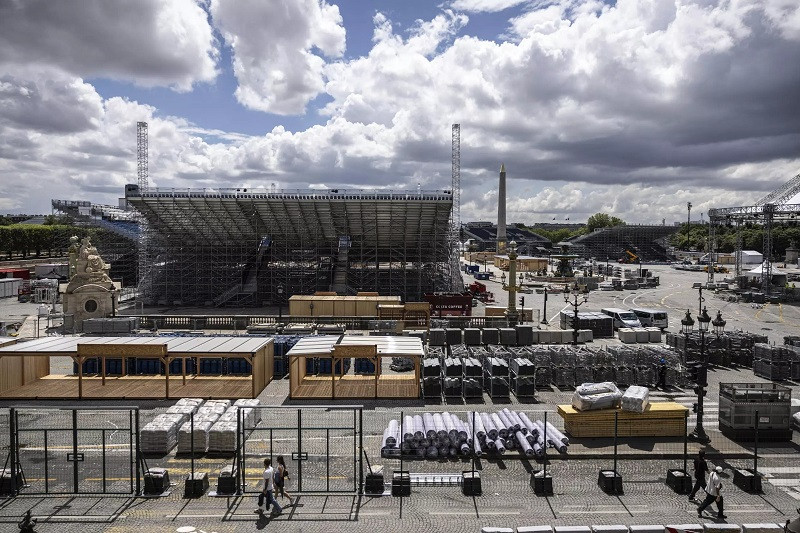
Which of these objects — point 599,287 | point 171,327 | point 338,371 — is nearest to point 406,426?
point 338,371

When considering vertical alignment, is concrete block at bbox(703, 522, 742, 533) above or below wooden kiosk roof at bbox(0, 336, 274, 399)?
below

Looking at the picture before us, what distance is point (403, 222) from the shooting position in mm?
58562

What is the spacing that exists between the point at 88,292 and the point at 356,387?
98.7 ft

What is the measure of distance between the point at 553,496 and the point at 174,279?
54.8m

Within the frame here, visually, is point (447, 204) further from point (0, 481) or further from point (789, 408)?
point (0, 481)

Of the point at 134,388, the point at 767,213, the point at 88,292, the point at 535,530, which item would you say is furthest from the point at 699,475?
the point at 767,213

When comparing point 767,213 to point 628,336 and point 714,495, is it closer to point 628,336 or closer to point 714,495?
point 628,336

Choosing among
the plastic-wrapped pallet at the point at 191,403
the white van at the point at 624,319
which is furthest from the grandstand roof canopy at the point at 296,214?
the plastic-wrapped pallet at the point at 191,403

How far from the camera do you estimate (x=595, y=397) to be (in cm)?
1878

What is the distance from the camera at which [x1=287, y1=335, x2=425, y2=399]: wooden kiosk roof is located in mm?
23578

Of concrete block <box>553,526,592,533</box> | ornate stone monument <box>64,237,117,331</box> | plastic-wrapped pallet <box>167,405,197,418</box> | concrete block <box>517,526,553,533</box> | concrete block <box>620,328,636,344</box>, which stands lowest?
concrete block <box>553,526,592,533</box>

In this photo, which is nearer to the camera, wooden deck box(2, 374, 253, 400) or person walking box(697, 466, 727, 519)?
person walking box(697, 466, 727, 519)

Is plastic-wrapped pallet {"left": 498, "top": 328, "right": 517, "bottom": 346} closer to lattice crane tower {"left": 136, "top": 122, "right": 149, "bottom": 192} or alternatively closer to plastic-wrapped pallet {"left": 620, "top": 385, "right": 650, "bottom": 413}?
plastic-wrapped pallet {"left": 620, "top": 385, "right": 650, "bottom": 413}

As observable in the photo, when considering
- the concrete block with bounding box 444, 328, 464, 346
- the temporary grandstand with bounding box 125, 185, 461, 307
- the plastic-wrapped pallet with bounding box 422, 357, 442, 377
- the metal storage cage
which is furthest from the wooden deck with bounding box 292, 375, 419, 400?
the temporary grandstand with bounding box 125, 185, 461, 307
